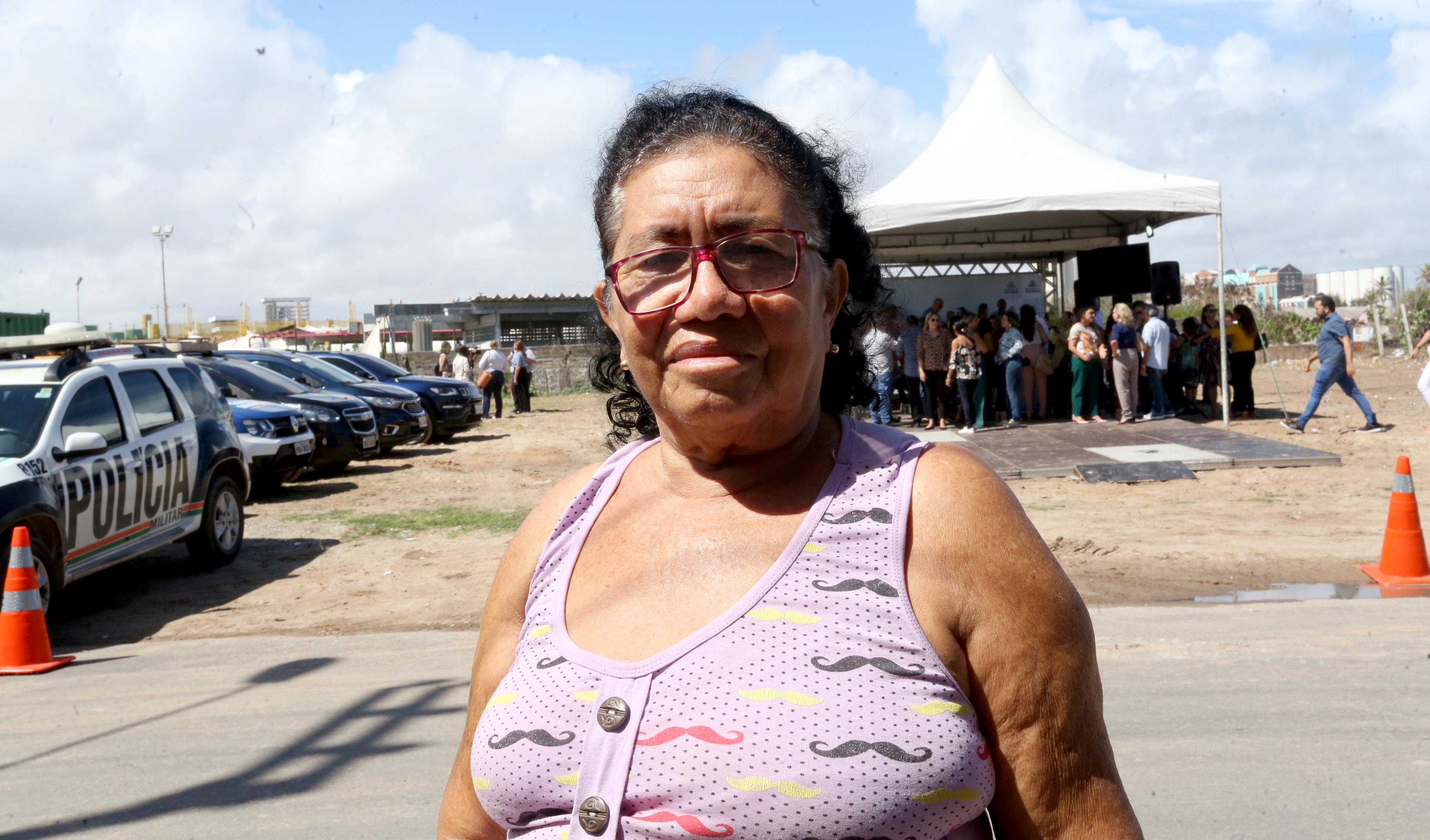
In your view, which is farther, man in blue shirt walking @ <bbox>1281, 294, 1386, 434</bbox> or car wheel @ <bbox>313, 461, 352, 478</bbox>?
car wheel @ <bbox>313, 461, 352, 478</bbox>

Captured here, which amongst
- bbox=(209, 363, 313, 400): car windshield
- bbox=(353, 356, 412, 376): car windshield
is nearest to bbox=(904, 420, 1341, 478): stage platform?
bbox=(209, 363, 313, 400): car windshield

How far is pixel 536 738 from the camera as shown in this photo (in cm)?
159

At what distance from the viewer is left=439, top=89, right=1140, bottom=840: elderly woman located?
1.46 meters

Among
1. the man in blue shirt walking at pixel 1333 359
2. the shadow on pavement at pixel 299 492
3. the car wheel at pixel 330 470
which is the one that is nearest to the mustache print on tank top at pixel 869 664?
the shadow on pavement at pixel 299 492

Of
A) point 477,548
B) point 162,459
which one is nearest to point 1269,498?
point 477,548

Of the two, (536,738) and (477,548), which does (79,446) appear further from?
(536,738)

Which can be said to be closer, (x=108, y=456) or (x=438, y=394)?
(x=108, y=456)

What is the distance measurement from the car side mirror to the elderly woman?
6.45 metres

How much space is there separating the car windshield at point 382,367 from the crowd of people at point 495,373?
191 centimetres

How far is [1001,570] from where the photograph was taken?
151 centimetres

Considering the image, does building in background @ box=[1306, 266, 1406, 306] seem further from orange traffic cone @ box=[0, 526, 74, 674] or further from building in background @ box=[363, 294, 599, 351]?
orange traffic cone @ box=[0, 526, 74, 674]

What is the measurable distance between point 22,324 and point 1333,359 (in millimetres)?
20151

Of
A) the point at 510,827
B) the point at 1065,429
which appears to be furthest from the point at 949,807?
the point at 1065,429

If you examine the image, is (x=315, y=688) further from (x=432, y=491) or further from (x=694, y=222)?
(x=432, y=491)
